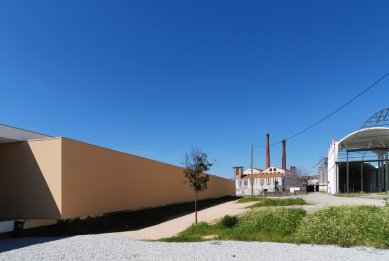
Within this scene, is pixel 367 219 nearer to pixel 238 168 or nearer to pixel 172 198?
pixel 172 198

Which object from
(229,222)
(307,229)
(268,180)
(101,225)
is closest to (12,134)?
(101,225)

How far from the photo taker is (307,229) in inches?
417

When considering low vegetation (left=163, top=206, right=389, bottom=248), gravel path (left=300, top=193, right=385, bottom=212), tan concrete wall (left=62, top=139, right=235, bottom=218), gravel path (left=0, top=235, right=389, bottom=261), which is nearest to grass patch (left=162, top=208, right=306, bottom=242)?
low vegetation (left=163, top=206, right=389, bottom=248)

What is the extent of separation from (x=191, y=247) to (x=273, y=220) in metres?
3.85

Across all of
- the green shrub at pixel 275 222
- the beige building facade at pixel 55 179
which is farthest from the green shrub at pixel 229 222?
the beige building facade at pixel 55 179

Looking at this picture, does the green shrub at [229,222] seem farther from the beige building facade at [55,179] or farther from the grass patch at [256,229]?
the beige building facade at [55,179]

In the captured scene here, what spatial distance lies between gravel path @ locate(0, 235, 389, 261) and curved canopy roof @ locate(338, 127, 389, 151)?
1545 inches

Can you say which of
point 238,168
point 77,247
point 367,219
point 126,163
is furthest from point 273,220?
point 238,168

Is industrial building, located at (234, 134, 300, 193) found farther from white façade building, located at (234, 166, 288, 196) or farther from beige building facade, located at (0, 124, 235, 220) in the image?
beige building facade, located at (0, 124, 235, 220)

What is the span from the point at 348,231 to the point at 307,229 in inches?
42.9

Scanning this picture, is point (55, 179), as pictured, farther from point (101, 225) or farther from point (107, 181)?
point (107, 181)

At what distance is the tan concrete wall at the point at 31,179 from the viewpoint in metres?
14.3

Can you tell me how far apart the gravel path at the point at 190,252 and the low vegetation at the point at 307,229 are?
606 millimetres

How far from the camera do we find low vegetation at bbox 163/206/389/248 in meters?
9.79
